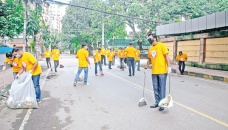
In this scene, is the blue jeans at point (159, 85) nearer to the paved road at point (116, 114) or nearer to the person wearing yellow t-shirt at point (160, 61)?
the person wearing yellow t-shirt at point (160, 61)

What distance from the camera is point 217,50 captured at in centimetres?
1791

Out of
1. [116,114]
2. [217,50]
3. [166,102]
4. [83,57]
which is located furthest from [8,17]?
[217,50]

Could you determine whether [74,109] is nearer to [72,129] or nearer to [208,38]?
[72,129]

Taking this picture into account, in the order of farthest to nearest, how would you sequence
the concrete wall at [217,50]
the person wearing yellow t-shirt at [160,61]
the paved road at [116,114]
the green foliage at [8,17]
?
the concrete wall at [217,50]
the green foliage at [8,17]
the person wearing yellow t-shirt at [160,61]
the paved road at [116,114]

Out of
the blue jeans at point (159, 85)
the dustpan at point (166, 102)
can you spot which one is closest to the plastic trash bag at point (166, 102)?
the dustpan at point (166, 102)

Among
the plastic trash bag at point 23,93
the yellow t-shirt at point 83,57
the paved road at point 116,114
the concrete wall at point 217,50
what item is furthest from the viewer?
the concrete wall at point 217,50

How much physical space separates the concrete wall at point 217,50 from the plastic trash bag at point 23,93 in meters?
13.7

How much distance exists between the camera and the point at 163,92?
21.4 feet

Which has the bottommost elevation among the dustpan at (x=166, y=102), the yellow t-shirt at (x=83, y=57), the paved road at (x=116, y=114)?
the paved road at (x=116, y=114)

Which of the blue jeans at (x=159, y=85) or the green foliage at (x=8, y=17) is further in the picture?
the green foliage at (x=8, y=17)

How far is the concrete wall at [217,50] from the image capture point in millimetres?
17141

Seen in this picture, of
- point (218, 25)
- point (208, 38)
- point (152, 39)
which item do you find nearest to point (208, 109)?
point (152, 39)

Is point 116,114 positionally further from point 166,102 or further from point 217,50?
point 217,50

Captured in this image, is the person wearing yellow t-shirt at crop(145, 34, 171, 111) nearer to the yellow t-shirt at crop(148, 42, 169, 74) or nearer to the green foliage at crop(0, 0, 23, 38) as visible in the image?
the yellow t-shirt at crop(148, 42, 169, 74)
